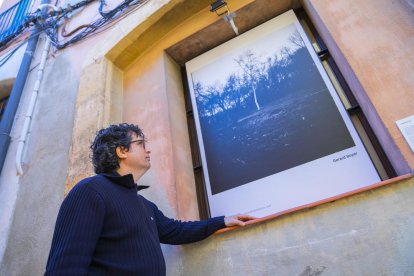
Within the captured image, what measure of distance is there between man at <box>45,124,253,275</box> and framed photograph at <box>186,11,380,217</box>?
24.6 inches

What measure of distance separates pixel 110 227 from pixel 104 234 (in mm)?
46

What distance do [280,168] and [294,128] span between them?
387 mm

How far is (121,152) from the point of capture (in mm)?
2125

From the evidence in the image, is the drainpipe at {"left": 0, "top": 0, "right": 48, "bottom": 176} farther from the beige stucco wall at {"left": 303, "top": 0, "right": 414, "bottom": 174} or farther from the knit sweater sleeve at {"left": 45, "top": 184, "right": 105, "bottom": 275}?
the beige stucco wall at {"left": 303, "top": 0, "right": 414, "bottom": 174}

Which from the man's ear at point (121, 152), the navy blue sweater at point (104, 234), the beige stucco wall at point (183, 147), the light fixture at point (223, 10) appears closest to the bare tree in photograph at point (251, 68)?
the light fixture at point (223, 10)

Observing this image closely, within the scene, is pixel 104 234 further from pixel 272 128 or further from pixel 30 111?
pixel 30 111

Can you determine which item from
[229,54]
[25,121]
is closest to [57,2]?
[25,121]

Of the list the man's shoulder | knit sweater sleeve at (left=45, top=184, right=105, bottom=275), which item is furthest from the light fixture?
knit sweater sleeve at (left=45, top=184, right=105, bottom=275)

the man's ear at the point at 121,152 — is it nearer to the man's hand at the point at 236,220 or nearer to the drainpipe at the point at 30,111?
the man's hand at the point at 236,220

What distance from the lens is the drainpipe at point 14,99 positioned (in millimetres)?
3918

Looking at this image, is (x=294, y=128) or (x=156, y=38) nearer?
(x=294, y=128)

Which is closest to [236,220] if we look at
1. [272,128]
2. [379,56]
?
[272,128]

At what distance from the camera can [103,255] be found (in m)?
1.54

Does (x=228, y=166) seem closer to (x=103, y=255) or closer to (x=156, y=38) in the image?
(x=103, y=255)
